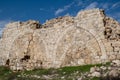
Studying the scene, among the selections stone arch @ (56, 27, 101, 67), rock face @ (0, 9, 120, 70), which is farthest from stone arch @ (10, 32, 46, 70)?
stone arch @ (56, 27, 101, 67)

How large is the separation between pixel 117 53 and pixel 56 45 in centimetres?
581

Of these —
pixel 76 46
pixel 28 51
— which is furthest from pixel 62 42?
pixel 28 51

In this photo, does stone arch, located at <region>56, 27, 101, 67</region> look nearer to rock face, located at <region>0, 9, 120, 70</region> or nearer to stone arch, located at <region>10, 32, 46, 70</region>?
rock face, located at <region>0, 9, 120, 70</region>

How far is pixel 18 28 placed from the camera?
31719 mm

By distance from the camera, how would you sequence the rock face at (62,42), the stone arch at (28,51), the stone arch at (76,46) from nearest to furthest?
the rock face at (62,42) → the stone arch at (76,46) → the stone arch at (28,51)

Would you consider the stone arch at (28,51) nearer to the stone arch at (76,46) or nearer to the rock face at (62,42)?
the rock face at (62,42)

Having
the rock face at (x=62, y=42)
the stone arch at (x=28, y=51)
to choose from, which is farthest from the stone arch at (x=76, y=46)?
the stone arch at (x=28, y=51)

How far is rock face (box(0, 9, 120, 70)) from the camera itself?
25.4m

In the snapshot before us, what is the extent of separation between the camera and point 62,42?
1092 inches

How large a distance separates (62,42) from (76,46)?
172 centimetres

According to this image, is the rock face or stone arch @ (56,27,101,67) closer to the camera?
the rock face

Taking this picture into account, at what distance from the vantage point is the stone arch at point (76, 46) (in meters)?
25.5

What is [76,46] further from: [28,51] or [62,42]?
[28,51]

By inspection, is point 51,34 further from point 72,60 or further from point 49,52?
point 72,60
